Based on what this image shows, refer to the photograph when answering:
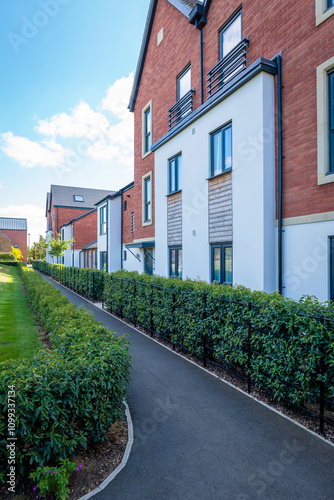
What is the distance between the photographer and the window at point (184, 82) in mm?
11727

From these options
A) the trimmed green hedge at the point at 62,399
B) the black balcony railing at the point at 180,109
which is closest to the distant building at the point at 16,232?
the black balcony railing at the point at 180,109

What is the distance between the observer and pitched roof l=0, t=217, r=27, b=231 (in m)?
69.6

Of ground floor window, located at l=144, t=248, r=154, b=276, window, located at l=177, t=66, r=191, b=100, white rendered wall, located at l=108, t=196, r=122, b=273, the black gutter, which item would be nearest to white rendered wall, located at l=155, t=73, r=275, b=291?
the black gutter

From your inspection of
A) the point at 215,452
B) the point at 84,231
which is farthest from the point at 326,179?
the point at 84,231

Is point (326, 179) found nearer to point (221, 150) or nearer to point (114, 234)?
point (221, 150)

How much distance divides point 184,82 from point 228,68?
3.26 metres

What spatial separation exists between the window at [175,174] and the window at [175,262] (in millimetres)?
2457

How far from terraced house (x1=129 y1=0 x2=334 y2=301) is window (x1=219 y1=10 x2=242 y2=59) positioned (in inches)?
1.3

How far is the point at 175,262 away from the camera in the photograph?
39.1 ft

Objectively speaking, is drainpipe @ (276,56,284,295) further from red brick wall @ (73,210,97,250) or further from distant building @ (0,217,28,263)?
distant building @ (0,217,28,263)

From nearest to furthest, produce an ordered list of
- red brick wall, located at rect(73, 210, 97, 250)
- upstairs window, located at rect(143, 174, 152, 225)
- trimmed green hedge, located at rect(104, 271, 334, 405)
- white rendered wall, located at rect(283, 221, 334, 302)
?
1. trimmed green hedge, located at rect(104, 271, 334, 405)
2. white rendered wall, located at rect(283, 221, 334, 302)
3. upstairs window, located at rect(143, 174, 152, 225)
4. red brick wall, located at rect(73, 210, 97, 250)

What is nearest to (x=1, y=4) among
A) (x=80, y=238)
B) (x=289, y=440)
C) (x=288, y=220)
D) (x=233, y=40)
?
(x=233, y=40)

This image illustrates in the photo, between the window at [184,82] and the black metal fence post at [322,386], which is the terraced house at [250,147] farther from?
the black metal fence post at [322,386]

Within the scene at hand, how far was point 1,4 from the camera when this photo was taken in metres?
7.30
